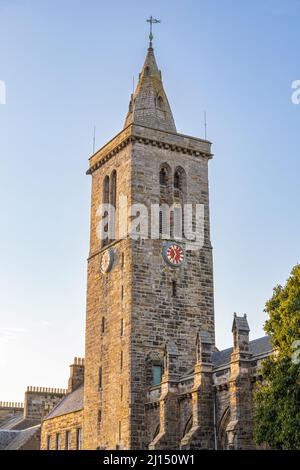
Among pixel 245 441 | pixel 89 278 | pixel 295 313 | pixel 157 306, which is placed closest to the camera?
pixel 295 313

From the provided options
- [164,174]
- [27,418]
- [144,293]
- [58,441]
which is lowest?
[58,441]

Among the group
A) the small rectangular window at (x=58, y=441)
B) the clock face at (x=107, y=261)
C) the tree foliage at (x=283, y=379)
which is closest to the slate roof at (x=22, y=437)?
the small rectangular window at (x=58, y=441)

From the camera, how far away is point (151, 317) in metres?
52.4

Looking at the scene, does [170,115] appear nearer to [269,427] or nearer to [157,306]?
[157,306]

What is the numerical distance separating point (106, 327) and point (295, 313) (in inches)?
845

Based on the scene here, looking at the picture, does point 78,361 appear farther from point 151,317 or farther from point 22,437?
point 151,317

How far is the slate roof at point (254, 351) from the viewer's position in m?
44.7

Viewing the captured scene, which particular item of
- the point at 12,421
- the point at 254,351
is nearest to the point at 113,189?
the point at 254,351

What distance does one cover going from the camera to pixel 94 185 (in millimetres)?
61000

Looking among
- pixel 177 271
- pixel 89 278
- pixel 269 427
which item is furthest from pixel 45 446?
pixel 269 427

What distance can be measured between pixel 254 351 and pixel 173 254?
35.3 feet

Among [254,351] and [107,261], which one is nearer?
[254,351]

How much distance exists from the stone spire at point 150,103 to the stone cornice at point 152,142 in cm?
109

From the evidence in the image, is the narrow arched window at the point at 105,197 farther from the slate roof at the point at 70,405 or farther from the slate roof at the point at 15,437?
the slate roof at the point at 15,437
